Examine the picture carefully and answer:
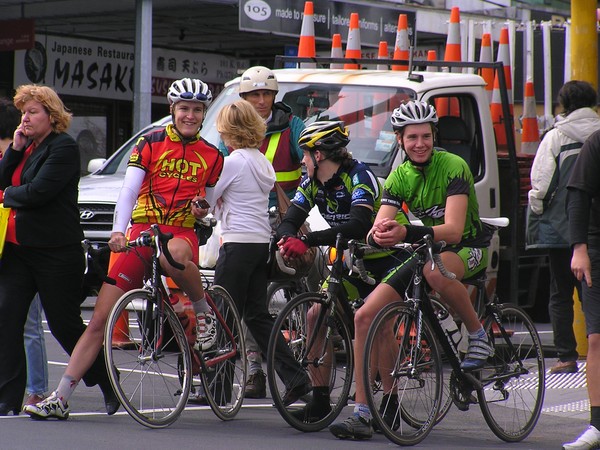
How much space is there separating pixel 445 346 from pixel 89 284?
8.20 feet

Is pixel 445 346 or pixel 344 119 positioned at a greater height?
pixel 344 119

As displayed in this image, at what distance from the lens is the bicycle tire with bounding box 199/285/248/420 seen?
783 cm

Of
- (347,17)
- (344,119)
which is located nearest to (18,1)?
(347,17)

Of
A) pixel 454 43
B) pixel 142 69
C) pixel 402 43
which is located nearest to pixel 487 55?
pixel 454 43

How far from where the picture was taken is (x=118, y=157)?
14289mm

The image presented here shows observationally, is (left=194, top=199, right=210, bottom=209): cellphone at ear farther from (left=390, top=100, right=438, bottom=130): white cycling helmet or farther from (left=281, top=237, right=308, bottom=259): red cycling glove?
(left=390, top=100, right=438, bottom=130): white cycling helmet

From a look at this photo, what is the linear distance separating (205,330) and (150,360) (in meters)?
0.54

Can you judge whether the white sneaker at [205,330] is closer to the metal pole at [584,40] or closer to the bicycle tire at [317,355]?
the bicycle tire at [317,355]

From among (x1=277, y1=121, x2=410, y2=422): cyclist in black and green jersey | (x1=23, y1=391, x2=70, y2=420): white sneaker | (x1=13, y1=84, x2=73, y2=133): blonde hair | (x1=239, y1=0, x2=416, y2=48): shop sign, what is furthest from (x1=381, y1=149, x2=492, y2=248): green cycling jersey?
(x1=239, y1=0, x2=416, y2=48): shop sign

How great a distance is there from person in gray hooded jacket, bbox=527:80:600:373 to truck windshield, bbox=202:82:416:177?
3.95ft

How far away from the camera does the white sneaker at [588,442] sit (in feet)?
22.2

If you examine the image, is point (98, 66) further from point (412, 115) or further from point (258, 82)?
point (412, 115)

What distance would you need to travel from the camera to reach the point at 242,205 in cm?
812

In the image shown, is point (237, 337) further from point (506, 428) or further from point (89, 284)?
point (506, 428)
